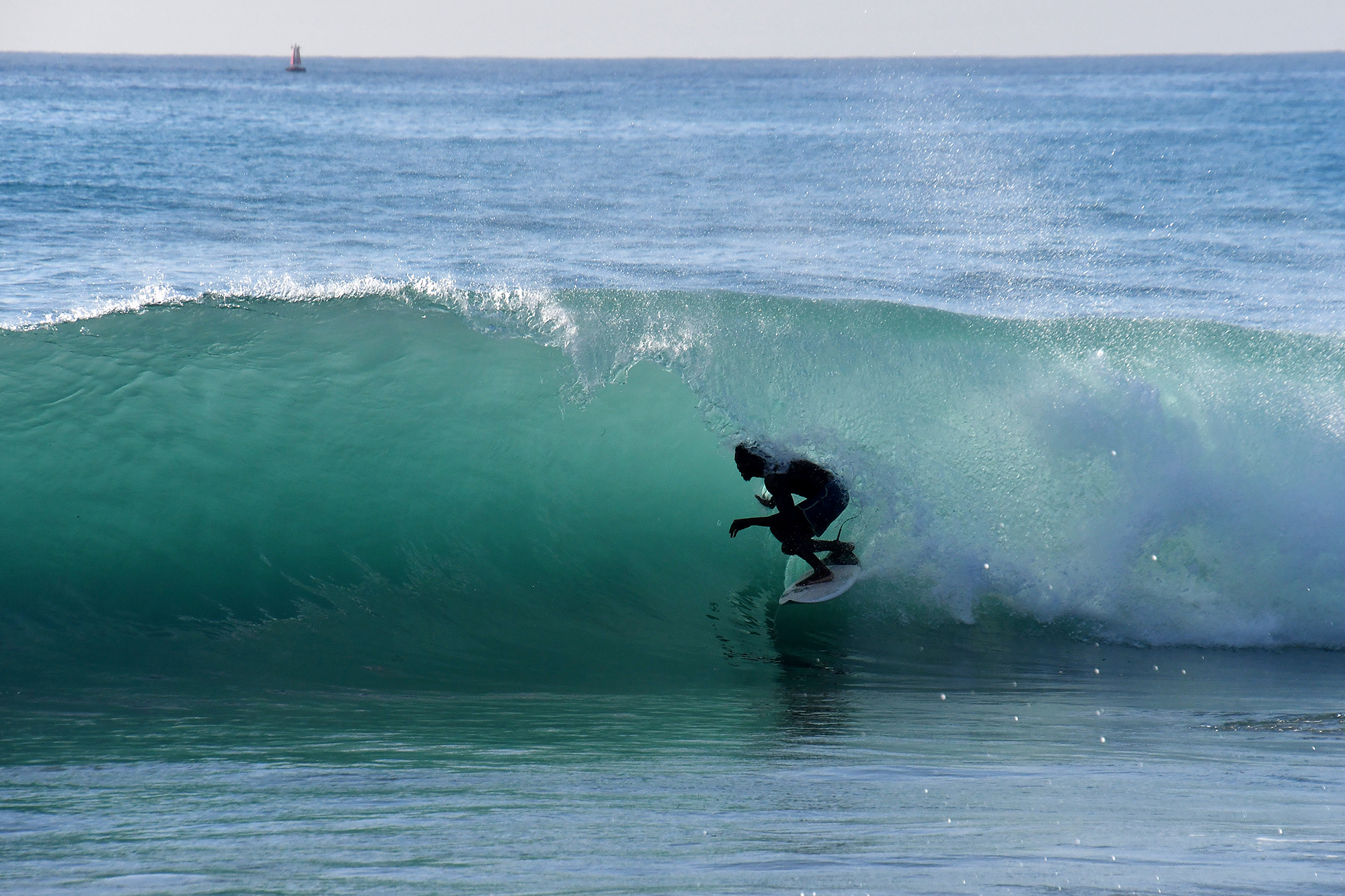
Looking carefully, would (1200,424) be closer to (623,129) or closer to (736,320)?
(736,320)

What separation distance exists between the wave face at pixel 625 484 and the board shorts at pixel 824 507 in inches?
18.3

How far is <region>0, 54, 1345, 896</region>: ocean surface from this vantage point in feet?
8.44

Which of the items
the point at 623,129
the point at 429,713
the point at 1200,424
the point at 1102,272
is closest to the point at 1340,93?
the point at 623,129

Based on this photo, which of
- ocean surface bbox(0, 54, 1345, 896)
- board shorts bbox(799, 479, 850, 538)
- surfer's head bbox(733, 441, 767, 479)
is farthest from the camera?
board shorts bbox(799, 479, 850, 538)

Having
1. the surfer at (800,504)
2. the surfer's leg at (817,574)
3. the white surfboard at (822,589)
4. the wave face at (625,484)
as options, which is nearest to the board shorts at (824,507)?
the surfer at (800,504)

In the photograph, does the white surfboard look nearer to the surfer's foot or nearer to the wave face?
the surfer's foot

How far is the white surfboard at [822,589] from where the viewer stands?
5598 mm

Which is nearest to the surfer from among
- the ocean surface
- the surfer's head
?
the surfer's head


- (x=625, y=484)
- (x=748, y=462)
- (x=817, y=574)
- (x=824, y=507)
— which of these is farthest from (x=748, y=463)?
(x=625, y=484)

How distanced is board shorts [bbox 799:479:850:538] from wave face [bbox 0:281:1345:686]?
0.47 metres

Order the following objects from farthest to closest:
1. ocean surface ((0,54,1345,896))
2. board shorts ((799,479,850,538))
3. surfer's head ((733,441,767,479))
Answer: board shorts ((799,479,850,538)) < surfer's head ((733,441,767,479)) < ocean surface ((0,54,1345,896))

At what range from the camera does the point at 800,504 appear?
219 inches

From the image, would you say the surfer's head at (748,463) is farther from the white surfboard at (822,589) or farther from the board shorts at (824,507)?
the white surfboard at (822,589)

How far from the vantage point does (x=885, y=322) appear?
23.4 ft
